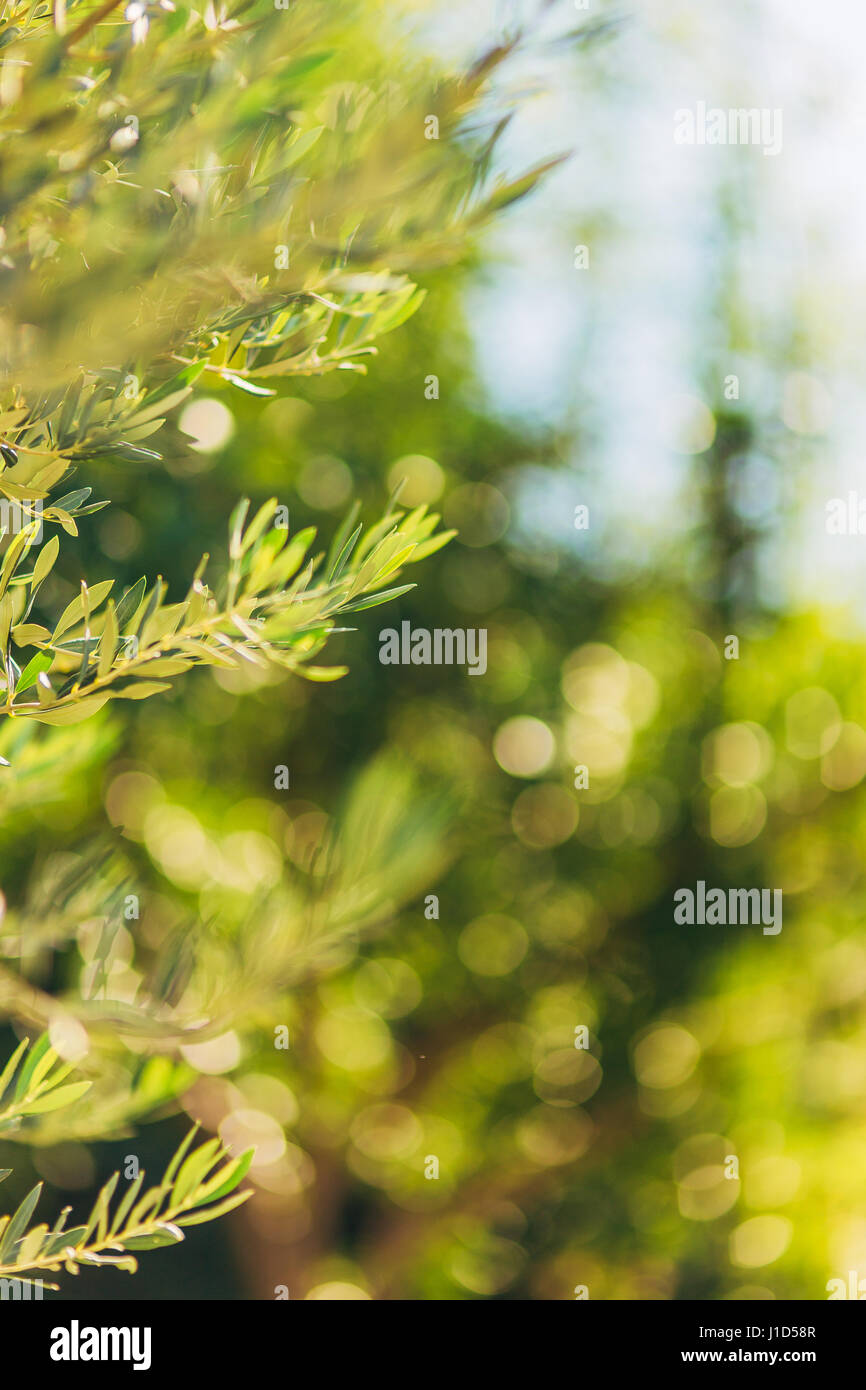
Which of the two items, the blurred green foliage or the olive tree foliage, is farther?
the blurred green foliage

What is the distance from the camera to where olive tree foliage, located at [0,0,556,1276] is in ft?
0.79

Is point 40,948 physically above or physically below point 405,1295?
above

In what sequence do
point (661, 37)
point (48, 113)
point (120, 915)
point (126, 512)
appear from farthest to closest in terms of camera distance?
point (661, 37) → point (126, 512) → point (120, 915) → point (48, 113)

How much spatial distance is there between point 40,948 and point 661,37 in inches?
60.5

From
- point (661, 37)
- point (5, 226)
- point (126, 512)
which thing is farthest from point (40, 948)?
point (661, 37)

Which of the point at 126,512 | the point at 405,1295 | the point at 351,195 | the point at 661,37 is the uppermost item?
the point at 661,37

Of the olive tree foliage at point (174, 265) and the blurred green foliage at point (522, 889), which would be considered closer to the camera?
the olive tree foliage at point (174, 265)

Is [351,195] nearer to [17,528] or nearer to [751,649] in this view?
[17,528]

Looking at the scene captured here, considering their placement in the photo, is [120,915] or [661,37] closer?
[120,915]

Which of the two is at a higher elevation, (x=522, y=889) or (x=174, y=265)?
(x=174, y=265)

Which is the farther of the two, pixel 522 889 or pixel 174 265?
pixel 522 889

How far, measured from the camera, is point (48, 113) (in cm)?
23

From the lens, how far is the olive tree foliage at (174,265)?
9.4 inches

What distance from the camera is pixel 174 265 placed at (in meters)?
0.25
